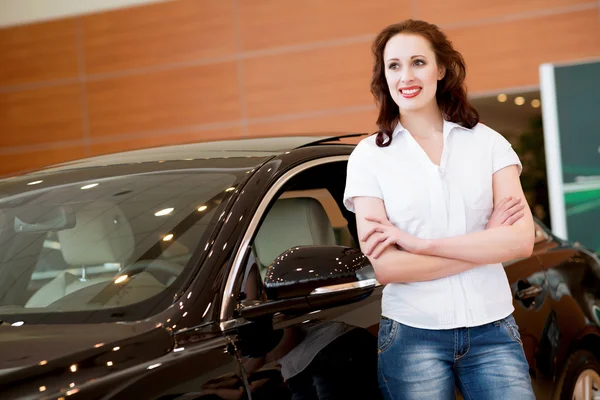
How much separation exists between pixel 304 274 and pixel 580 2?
249 inches

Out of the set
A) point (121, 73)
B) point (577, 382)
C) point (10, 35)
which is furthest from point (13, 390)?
point (10, 35)

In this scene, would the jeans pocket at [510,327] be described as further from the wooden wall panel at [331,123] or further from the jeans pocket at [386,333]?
the wooden wall panel at [331,123]

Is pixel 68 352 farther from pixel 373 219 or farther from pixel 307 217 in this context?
pixel 307 217

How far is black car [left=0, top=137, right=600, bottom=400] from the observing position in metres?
1.69

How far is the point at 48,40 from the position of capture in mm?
9062

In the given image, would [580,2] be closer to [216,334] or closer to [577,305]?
[577,305]

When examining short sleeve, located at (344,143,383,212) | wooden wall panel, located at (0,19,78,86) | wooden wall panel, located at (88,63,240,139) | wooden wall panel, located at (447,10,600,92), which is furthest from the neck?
wooden wall panel, located at (0,19,78,86)

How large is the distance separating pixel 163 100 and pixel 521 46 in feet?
11.5

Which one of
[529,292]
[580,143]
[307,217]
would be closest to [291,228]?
[307,217]

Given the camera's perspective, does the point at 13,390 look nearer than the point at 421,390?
Yes

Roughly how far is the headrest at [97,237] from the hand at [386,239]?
0.57 metres

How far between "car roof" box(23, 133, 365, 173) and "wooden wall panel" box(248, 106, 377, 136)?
5394 mm

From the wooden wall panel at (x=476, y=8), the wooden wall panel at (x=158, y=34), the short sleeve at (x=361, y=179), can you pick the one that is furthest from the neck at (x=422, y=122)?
the wooden wall panel at (x=158, y=34)

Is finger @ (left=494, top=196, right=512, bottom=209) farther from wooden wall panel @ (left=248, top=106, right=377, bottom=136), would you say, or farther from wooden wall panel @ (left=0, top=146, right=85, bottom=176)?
wooden wall panel @ (left=0, top=146, right=85, bottom=176)
